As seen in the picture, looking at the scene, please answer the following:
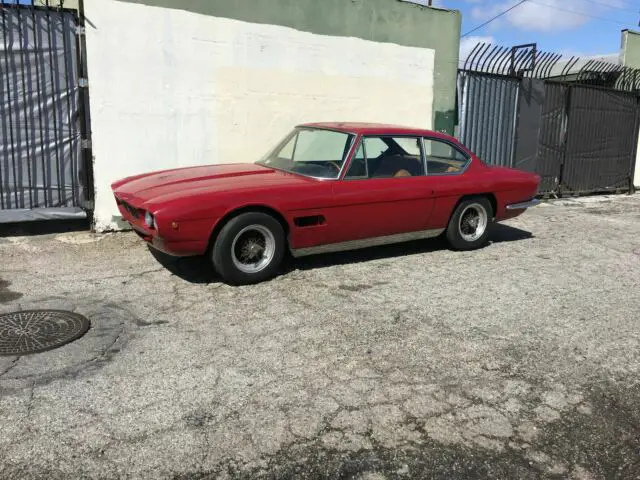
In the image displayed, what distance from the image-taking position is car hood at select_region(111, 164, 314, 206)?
187 inches

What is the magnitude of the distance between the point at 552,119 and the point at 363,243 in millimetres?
6979

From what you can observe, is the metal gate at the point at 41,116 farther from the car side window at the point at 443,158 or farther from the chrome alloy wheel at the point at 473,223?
the chrome alloy wheel at the point at 473,223

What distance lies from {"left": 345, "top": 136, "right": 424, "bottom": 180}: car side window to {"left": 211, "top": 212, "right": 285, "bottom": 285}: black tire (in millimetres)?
974

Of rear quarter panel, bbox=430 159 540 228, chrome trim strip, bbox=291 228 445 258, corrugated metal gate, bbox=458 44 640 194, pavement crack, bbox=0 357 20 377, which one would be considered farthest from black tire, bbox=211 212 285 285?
corrugated metal gate, bbox=458 44 640 194

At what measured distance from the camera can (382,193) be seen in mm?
5520

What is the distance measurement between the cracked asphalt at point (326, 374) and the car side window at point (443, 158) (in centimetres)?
107

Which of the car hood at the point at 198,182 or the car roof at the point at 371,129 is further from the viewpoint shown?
the car roof at the point at 371,129

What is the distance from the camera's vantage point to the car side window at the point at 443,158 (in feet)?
19.8

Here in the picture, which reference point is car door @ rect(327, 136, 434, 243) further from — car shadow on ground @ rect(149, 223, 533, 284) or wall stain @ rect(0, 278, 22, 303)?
wall stain @ rect(0, 278, 22, 303)

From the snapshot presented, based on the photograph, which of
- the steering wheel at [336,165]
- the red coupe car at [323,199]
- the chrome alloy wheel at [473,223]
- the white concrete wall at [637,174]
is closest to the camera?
the red coupe car at [323,199]

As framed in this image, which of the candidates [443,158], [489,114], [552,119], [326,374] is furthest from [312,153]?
[552,119]

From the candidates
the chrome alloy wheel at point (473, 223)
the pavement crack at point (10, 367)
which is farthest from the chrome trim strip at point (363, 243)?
the pavement crack at point (10, 367)

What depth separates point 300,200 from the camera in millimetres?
5027

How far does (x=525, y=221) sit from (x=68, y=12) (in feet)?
22.3
